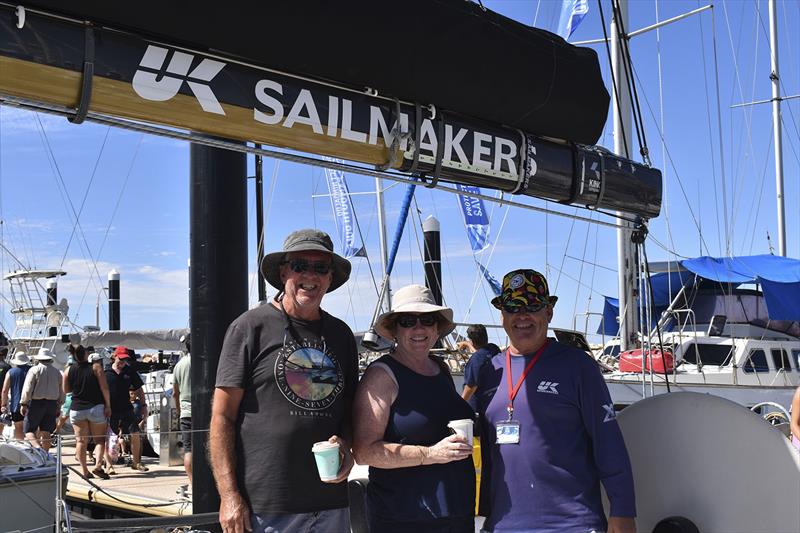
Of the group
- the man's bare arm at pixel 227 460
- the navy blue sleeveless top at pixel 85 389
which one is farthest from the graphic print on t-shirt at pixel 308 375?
the navy blue sleeveless top at pixel 85 389

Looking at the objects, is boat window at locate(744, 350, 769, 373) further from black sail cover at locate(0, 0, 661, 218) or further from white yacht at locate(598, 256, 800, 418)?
black sail cover at locate(0, 0, 661, 218)

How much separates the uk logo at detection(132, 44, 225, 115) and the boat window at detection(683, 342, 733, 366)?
1462 centimetres

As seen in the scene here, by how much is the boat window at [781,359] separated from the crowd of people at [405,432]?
14.5 meters

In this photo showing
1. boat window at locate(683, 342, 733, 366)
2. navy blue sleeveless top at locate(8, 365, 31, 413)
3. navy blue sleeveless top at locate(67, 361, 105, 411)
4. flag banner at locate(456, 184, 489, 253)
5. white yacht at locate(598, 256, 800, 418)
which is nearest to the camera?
navy blue sleeveless top at locate(67, 361, 105, 411)

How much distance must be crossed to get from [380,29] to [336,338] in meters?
1.18

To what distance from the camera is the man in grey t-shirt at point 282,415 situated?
2.76 metres

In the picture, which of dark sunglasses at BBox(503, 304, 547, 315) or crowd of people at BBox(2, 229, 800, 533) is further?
dark sunglasses at BBox(503, 304, 547, 315)

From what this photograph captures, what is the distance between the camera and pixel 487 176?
3389 mm

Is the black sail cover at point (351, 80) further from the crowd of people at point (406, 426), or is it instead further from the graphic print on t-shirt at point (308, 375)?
the graphic print on t-shirt at point (308, 375)

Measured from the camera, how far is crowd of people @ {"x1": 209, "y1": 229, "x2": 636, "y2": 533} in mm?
2762

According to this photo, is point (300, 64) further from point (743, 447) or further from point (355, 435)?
point (743, 447)

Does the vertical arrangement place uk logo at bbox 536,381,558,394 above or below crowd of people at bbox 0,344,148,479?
above

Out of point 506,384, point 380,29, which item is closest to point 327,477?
point 506,384

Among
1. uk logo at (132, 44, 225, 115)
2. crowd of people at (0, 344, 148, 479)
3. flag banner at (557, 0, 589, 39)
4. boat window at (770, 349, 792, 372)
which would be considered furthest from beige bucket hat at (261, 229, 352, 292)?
boat window at (770, 349, 792, 372)
